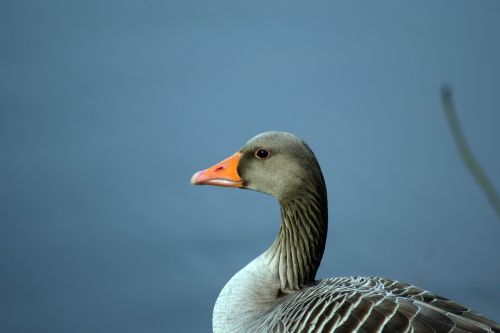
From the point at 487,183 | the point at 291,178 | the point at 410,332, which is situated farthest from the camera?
the point at 291,178

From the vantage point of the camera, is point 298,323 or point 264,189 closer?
point 298,323

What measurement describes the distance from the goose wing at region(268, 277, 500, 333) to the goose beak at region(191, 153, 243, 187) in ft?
1.87

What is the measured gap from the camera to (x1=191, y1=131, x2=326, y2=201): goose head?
2.34 metres

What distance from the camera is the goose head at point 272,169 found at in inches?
92.1

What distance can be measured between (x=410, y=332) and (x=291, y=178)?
814 millimetres

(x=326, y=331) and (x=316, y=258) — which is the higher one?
(x=316, y=258)

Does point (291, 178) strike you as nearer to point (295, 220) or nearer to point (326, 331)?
point (295, 220)

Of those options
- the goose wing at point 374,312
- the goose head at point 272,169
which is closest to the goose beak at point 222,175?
the goose head at point 272,169

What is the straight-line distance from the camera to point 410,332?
1.78 metres

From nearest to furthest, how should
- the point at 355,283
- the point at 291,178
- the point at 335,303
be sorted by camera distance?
1. the point at 335,303
2. the point at 355,283
3. the point at 291,178

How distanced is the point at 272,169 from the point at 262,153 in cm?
8

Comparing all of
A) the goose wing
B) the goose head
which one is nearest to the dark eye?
the goose head

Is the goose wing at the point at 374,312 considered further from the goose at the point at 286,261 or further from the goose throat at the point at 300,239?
the goose throat at the point at 300,239

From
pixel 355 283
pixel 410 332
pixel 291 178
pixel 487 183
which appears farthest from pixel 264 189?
pixel 487 183
